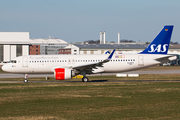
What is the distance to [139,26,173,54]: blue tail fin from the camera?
3512cm

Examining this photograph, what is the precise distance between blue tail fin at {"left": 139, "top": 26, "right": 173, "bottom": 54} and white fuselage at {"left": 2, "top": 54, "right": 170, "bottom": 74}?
1094 millimetres

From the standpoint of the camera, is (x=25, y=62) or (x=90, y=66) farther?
(x=25, y=62)

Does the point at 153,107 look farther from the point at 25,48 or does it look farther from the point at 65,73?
the point at 25,48

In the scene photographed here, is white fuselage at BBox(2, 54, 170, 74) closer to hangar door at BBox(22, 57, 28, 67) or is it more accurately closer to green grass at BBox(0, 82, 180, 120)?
hangar door at BBox(22, 57, 28, 67)

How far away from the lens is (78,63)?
1356 inches

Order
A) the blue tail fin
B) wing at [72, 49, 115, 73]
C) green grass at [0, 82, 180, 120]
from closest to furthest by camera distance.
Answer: green grass at [0, 82, 180, 120], wing at [72, 49, 115, 73], the blue tail fin

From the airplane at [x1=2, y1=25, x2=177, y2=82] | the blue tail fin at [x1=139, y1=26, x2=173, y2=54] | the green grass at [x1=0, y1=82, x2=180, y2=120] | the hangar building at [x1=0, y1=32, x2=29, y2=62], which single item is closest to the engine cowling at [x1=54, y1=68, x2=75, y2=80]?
the airplane at [x1=2, y1=25, x2=177, y2=82]

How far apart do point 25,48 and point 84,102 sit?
368 ft

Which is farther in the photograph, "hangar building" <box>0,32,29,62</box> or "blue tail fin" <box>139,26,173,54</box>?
"hangar building" <box>0,32,29,62</box>

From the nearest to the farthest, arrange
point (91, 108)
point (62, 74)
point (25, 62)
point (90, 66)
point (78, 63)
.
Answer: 1. point (91, 108)
2. point (62, 74)
3. point (90, 66)
4. point (78, 63)
5. point (25, 62)

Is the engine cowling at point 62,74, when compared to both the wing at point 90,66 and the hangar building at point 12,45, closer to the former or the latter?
the wing at point 90,66

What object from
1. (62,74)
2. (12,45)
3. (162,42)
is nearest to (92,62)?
(62,74)

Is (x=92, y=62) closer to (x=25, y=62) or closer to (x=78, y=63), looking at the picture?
(x=78, y=63)

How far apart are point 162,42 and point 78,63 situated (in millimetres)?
11659
